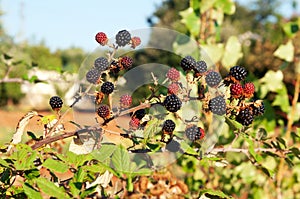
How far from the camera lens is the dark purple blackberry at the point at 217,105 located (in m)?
1.00

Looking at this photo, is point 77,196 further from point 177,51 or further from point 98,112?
point 177,51

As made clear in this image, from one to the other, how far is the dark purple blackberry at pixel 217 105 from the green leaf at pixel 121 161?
212mm

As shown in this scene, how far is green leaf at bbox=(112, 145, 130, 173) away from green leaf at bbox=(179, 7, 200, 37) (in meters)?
1.90

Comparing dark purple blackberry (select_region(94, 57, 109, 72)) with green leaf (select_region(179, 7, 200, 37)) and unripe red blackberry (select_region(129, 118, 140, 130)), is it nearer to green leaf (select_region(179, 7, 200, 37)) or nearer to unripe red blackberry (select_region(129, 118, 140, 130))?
unripe red blackberry (select_region(129, 118, 140, 130))

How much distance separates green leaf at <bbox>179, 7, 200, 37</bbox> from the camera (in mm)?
2739

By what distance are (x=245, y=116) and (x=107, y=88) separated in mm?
297

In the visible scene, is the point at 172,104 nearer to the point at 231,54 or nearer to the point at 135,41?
the point at 135,41

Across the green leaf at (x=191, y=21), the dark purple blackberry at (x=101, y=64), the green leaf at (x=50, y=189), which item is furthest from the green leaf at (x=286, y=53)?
the green leaf at (x=50, y=189)

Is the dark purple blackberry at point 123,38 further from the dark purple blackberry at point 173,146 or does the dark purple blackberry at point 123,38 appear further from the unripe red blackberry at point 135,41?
the dark purple blackberry at point 173,146

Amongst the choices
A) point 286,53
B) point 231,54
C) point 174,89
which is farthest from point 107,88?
point 286,53

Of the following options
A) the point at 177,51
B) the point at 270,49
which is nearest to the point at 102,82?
the point at 177,51

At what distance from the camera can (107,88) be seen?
1029 millimetres

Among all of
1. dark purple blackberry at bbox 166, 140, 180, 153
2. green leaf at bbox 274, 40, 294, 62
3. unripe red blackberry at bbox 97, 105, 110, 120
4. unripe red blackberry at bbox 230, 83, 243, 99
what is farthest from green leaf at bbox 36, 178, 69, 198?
green leaf at bbox 274, 40, 294, 62

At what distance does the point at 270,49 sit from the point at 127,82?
1545cm
